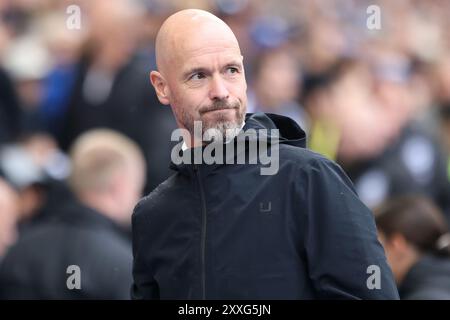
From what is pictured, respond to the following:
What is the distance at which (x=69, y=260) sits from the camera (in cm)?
562

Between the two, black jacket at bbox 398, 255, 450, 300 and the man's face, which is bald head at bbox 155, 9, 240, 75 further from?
black jacket at bbox 398, 255, 450, 300

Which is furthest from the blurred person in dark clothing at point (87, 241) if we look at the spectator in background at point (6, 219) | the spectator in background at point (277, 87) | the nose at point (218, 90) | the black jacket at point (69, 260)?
the spectator in background at point (277, 87)

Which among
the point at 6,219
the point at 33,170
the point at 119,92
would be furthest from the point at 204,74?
the point at 33,170

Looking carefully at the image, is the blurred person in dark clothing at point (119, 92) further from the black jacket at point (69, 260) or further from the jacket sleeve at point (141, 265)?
the jacket sleeve at point (141, 265)

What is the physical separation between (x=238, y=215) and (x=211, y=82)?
390mm

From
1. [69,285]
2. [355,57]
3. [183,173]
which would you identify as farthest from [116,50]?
[183,173]

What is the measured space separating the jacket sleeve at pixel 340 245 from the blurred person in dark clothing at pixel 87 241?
2.43m

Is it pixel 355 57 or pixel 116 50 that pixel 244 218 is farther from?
pixel 355 57

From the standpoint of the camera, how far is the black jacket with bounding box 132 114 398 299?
315 cm

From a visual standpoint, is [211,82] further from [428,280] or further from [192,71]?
[428,280]

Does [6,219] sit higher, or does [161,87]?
[6,219]

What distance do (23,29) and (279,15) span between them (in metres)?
2.19

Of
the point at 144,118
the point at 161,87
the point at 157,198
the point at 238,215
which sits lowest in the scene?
the point at 238,215

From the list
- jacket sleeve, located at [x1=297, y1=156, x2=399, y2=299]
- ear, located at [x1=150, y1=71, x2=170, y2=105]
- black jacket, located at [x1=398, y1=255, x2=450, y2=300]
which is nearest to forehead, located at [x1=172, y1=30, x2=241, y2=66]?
ear, located at [x1=150, y1=71, x2=170, y2=105]
